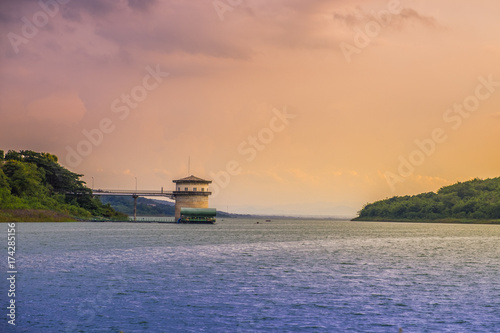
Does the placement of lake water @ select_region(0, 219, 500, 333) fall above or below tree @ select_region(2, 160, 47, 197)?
below

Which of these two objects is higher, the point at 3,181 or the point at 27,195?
the point at 3,181

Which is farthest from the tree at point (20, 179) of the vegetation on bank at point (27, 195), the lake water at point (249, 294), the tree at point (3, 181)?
the lake water at point (249, 294)

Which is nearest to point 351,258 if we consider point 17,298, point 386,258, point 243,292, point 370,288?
point 386,258

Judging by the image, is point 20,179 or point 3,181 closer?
point 3,181

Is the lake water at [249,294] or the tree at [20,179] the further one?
the tree at [20,179]

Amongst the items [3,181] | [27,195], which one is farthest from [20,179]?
[3,181]

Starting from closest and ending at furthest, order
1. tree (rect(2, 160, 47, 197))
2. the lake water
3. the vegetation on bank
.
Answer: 1. the lake water
2. the vegetation on bank
3. tree (rect(2, 160, 47, 197))

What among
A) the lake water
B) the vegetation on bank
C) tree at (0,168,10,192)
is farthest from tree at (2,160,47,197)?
the lake water

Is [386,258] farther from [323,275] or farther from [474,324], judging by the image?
[474,324]

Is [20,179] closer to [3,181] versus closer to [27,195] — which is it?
[27,195]

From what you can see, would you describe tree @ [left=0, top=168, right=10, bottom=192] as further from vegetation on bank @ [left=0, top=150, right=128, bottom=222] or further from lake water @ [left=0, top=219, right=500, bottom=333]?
lake water @ [left=0, top=219, right=500, bottom=333]

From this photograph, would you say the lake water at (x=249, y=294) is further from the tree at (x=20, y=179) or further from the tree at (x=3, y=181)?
the tree at (x=20, y=179)

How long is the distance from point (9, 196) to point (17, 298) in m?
133

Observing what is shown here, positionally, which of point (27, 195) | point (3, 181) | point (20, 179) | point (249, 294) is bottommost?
point (249, 294)
